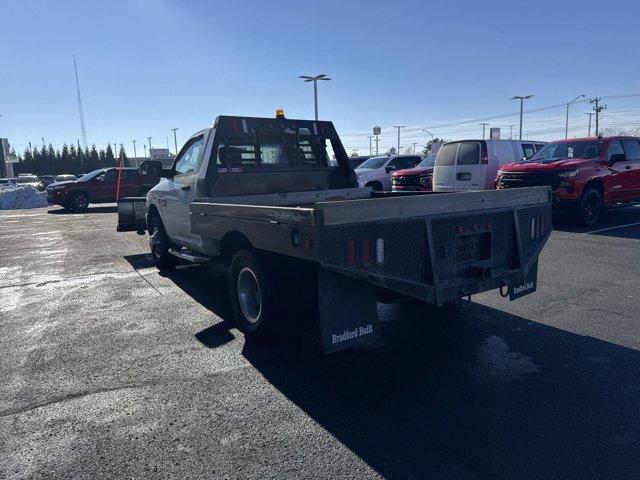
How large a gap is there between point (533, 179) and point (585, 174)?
3.83 feet

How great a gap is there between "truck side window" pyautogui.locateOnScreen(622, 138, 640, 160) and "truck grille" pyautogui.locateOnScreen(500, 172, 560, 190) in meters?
2.68

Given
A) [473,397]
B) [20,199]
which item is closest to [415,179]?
[473,397]

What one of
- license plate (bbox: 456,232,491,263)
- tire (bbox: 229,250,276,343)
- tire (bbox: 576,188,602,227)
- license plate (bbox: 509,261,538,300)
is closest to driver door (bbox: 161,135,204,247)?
tire (bbox: 229,250,276,343)

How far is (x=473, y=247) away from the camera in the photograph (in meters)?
4.04

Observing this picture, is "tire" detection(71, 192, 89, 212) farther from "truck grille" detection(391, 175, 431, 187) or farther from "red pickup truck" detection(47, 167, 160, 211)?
"truck grille" detection(391, 175, 431, 187)

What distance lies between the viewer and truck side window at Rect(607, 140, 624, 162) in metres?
11.8

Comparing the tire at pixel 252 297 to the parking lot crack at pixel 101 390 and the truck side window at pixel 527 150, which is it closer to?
the parking lot crack at pixel 101 390

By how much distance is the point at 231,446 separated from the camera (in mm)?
2973

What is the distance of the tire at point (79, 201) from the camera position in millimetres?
20894

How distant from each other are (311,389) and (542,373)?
73.0 inches

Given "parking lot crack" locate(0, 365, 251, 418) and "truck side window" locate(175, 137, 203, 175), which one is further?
"truck side window" locate(175, 137, 203, 175)

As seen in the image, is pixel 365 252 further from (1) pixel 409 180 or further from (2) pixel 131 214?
(1) pixel 409 180

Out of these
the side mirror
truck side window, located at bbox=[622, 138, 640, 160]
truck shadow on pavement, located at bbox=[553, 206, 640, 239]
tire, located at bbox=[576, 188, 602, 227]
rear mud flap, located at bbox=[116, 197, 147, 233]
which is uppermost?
truck side window, located at bbox=[622, 138, 640, 160]

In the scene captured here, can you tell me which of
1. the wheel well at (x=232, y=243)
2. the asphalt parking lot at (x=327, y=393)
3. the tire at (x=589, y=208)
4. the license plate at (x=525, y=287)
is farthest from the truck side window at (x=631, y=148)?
the wheel well at (x=232, y=243)
